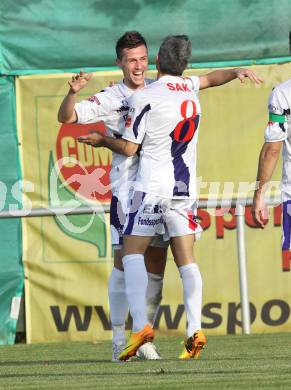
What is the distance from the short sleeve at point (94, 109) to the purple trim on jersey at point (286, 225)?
1427 mm

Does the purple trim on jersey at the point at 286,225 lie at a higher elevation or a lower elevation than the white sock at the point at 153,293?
higher

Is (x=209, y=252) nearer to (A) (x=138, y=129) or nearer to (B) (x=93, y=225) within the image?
(B) (x=93, y=225)

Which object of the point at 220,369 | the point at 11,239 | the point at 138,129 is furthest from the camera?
the point at 11,239

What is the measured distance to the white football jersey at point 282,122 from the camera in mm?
6723

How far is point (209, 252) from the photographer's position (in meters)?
10.5

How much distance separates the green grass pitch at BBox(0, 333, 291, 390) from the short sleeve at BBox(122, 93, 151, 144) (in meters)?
1.29

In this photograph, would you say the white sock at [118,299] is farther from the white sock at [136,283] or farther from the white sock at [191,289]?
the white sock at [191,289]

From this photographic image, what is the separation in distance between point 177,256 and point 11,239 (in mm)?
3303

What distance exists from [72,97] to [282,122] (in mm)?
1345

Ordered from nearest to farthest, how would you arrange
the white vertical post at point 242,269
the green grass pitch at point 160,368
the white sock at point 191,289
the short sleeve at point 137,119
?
the green grass pitch at point 160,368, the short sleeve at point 137,119, the white sock at point 191,289, the white vertical post at point 242,269

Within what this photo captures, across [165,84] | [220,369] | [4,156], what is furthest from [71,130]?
[220,369]

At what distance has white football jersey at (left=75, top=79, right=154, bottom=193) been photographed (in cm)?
750

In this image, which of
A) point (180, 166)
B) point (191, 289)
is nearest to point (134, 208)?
point (180, 166)

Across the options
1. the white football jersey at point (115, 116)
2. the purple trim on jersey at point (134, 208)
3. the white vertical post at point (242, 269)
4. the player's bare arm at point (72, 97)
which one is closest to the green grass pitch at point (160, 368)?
the white vertical post at point (242, 269)
